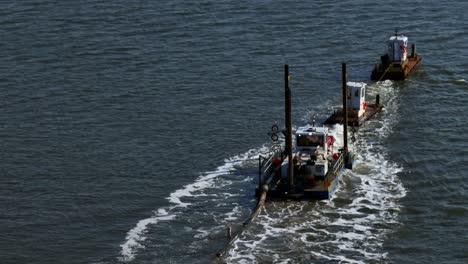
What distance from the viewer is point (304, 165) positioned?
66.9 m

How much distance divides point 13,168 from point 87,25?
104ft

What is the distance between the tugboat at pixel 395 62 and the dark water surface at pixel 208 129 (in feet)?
3.17

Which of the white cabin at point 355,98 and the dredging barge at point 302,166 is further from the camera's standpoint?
the white cabin at point 355,98

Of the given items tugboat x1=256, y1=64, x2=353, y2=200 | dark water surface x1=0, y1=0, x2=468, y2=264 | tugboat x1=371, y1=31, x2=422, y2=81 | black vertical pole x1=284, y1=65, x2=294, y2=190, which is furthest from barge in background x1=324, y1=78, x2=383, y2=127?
black vertical pole x1=284, y1=65, x2=294, y2=190

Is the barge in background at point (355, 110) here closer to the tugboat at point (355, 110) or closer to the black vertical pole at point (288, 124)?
the tugboat at point (355, 110)

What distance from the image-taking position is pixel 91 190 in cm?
6775

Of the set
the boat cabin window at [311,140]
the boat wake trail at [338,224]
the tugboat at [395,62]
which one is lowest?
the boat wake trail at [338,224]

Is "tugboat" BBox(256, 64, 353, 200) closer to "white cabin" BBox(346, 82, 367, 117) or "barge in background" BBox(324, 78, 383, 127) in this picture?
"barge in background" BBox(324, 78, 383, 127)

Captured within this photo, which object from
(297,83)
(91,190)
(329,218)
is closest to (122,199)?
(91,190)

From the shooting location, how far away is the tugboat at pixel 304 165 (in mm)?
65812

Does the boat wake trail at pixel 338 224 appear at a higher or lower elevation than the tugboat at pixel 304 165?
lower

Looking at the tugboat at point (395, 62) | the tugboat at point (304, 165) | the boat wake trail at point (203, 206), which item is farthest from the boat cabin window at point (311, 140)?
the tugboat at point (395, 62)

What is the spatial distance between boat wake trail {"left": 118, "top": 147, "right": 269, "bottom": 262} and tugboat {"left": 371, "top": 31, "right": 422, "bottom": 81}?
2010 centimetres

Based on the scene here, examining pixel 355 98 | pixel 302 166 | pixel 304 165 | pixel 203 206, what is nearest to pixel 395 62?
pixel 355 98
